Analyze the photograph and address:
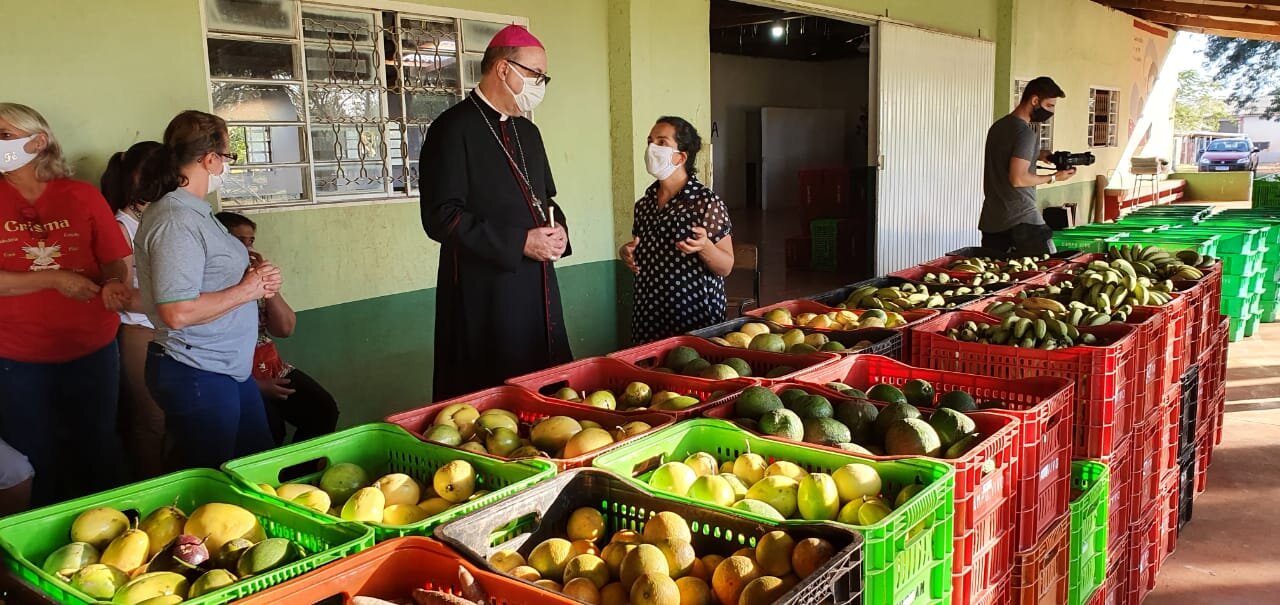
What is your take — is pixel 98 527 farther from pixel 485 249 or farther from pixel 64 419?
pixel 64 419

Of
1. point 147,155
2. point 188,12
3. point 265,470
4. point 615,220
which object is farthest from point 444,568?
point 615,220

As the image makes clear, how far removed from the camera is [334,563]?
135 cm

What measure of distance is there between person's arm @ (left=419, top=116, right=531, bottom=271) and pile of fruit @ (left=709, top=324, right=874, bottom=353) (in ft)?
2.37

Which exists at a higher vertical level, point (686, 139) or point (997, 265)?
point (686, 139)

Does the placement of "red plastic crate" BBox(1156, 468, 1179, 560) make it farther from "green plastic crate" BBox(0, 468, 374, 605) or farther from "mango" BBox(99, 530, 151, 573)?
"mango" BBox(99, 530, 151, 573)

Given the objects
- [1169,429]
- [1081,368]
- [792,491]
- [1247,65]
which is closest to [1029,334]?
[1081,368]

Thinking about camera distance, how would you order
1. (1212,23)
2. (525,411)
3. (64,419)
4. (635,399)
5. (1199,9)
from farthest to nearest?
(1212,23) → (1199,9) → (64,419) → (635,399) → (525,411)

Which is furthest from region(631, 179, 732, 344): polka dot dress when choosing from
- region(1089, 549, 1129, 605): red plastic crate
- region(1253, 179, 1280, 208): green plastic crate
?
region(1253, 179, 1280, 208): green plastic crate

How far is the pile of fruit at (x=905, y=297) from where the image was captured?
147 inches

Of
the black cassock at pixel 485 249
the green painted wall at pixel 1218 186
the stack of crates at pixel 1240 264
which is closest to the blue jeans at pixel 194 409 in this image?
the black cassock at pixel 485 249

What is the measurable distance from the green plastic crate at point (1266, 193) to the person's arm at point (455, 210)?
12668 mm

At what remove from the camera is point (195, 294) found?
2486 mm

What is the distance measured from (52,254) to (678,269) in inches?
82.8

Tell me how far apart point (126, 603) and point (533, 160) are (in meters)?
2.19
